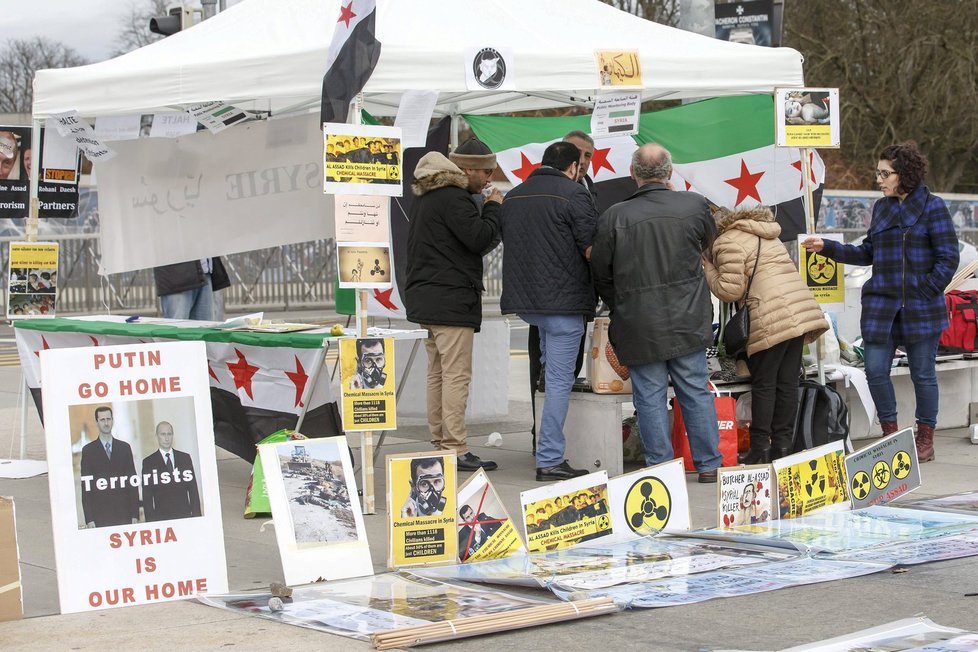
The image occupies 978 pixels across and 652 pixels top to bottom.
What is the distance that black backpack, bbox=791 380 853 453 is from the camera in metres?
8.09

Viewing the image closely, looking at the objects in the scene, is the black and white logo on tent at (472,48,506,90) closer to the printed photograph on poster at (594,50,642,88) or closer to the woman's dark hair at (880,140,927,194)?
the printed photograph on poster at (594,50,642,88)

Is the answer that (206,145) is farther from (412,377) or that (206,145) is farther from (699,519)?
(699,519)

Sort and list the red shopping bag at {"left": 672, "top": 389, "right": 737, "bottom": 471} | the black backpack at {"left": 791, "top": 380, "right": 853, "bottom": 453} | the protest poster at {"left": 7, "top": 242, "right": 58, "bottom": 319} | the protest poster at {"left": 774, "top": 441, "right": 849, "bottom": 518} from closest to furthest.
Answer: the protest poster at {"left": 774, "top": 441, "right": 849, "bottom": 518}
the red shopping bag at {"left": 672, "top": 389, "right": 737, "bottom": 471}
the black backpack at {"left": 791, "top": 380, "right": 853, "bottom": 453}
the protest poster at {"left": 7, "top": 242, "right": 58, "bottom": 319}

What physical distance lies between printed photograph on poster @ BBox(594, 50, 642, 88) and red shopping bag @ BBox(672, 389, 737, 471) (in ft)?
5.96

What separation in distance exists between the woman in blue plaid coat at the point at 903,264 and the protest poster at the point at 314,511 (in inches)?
144

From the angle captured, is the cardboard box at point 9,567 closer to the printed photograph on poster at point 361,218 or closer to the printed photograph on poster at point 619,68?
the printed photograph on poster at point 361,218

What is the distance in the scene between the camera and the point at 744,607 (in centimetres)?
488

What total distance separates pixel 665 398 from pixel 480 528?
197 cm

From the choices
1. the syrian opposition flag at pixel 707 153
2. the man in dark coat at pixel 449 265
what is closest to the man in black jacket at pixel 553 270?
the man in dark coat at pixel 449 265

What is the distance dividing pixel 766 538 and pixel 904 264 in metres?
2.74

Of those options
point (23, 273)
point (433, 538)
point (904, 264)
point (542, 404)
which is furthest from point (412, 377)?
point (433, 538)

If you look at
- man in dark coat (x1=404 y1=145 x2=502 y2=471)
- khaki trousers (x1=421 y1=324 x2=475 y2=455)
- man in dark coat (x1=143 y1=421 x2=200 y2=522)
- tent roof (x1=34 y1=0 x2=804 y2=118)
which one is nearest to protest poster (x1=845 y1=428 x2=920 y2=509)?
man in dark coat (x1=404 y1=145 x2=502 y2=471)

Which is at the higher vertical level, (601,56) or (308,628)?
(601,56)

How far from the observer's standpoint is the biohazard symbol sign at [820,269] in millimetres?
8227
